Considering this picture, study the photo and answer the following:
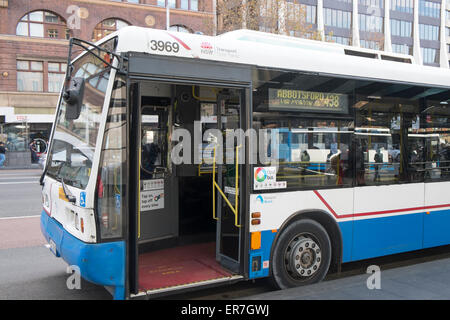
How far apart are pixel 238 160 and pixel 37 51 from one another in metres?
31.3

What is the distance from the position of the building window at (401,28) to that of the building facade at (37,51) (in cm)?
3823

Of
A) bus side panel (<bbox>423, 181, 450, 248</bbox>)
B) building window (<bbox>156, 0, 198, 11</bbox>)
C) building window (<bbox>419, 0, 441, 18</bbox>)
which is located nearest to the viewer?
bus side panel (<bbox>423, 181, 450, 248</bbox>)

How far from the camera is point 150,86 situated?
6109mm

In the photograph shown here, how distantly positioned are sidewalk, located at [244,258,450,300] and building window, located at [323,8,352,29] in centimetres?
5422

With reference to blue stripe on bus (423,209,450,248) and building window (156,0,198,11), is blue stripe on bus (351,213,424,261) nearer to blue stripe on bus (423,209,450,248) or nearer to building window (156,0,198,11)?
blue stripe on bus (423,209,450,248)

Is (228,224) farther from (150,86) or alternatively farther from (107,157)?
(150,86)

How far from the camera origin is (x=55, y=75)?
107 ft

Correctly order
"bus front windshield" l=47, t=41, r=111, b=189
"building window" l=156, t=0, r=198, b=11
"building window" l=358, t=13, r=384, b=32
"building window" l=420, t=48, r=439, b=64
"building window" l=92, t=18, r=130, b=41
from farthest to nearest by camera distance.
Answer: "building window" l=420, t=48, r=439, b=64
"building window" l=358, t=13, r=384, b=32
"building window" l=156, t=0, r=198, b=11
"building window" l=92, t=18, r=130, b=41
"bus front windshield" l=47, t=41, r=111, b=189

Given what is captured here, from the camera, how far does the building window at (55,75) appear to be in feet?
106

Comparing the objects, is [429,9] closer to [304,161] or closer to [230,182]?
[304,161]

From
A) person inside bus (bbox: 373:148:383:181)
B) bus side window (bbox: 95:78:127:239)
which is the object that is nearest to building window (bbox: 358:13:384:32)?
person inside bus (bbox: 373:148:383:181)

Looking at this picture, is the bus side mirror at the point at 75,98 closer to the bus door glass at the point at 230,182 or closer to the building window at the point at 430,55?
the bus door glass at the point at 230,182

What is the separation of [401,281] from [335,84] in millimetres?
2539

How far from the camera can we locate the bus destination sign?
5000 mm
